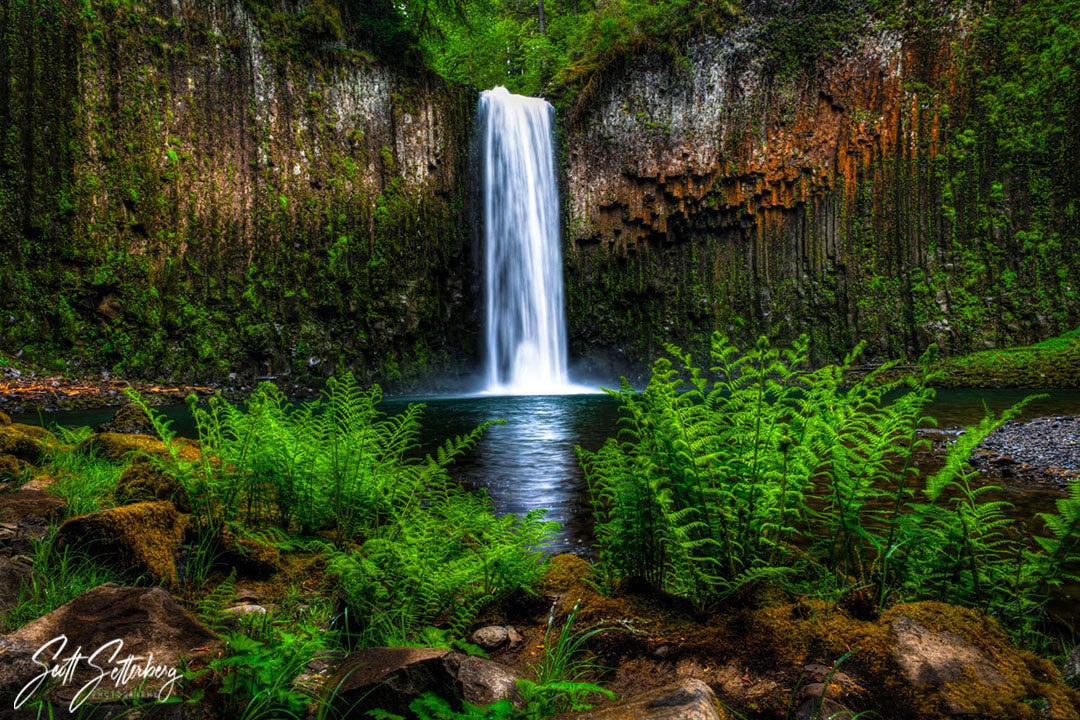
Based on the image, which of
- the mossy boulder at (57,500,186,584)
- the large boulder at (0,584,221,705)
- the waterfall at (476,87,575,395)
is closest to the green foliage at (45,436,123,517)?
the mossy boulder at (57,500,186,584)

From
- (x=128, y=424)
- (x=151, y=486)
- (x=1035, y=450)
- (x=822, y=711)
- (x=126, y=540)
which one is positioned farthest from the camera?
(x=128, y=424)

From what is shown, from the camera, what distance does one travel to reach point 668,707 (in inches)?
52.0

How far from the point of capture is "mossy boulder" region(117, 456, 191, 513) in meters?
3.18

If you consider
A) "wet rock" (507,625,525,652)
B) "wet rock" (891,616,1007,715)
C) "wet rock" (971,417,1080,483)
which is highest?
"wet rock" (891,616,1007,715)

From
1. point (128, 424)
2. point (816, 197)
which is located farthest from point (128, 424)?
point (816, 197)

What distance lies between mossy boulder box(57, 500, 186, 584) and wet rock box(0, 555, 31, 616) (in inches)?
6.4

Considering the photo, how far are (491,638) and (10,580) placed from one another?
1976mm

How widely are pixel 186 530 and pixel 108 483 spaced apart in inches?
56.9

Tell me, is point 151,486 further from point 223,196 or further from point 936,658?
point 223,196

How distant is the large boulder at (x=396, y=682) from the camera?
1545 mm

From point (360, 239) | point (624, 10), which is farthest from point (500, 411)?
point (624, 10)

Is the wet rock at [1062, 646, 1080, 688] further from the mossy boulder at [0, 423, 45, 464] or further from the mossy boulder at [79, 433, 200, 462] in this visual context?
the mossy boulder at [0, 423, 45, 464]

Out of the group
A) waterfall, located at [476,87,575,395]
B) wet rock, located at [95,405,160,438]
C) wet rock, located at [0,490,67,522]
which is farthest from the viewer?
waterfall, located at [476,87,575,395]

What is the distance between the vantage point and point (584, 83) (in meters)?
24.7
